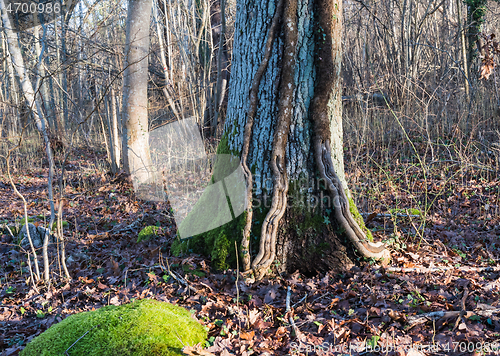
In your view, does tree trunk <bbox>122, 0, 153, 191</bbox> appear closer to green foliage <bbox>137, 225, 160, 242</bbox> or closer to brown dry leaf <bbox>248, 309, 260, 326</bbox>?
green foliage <bbox>137, 225, 160, 242</bbox>

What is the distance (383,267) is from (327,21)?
→ 2301 millimetres

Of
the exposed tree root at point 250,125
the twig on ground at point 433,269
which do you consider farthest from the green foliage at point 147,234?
the twig on ground at point 433,269

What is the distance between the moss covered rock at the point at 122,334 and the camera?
6.19 feet

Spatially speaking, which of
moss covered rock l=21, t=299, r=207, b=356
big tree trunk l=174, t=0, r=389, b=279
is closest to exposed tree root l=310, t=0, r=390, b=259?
big tree trunk l=174, t=0, r=389, b=279

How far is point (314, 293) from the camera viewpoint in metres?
2.66

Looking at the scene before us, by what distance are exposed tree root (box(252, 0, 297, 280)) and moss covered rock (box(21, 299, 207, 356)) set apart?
0.95m

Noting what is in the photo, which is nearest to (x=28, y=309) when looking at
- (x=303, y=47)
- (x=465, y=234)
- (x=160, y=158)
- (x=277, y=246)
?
(x=277, y=246)

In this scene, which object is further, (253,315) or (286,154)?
(286,154)

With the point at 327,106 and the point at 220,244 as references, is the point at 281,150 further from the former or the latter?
the point at 220,244

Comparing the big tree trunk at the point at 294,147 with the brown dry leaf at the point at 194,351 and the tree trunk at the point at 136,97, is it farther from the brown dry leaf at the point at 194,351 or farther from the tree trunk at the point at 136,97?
the tree trunk at the point at 136,97

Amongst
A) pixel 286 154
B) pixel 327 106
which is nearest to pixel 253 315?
pixel 286 154

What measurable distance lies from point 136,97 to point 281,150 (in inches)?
186

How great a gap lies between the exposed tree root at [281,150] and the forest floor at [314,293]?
225 millimetres

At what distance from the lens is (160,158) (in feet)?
26.9
